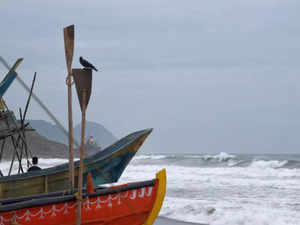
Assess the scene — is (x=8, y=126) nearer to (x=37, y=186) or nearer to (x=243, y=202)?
(x=37, y=186)

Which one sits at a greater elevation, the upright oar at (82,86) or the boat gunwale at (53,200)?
the upright oar at (82,86)

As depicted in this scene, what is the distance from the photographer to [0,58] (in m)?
11.4

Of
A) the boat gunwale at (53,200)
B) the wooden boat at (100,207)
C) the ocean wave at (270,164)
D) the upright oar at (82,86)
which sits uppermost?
the upright oar at (82,86)

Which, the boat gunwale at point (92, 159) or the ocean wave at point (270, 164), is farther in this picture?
the ocean wave at point (270, 164)

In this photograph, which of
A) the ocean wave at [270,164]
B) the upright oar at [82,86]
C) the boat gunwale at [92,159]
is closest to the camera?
the upright oar at [82,86]

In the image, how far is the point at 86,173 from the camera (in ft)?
37.3

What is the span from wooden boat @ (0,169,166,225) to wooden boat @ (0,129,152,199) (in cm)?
241

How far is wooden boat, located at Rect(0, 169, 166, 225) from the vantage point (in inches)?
296

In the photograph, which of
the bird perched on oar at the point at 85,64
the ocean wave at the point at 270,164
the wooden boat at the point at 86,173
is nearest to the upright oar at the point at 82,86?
the bird perched on oar at the point at 85,64

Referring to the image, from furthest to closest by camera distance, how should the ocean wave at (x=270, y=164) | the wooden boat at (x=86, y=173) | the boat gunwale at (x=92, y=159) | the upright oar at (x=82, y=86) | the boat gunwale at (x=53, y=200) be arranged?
the ocean wave at (x=270, y=164), the boat gunwale at (x=92, y=159), the wooden boat at (x=86, y=173), the boat gunwale at (x=53, y=200), the upright oar at (x=82, y=86)

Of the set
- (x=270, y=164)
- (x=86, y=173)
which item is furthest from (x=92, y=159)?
(x=270, y=164)

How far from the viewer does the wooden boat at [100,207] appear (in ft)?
24.6

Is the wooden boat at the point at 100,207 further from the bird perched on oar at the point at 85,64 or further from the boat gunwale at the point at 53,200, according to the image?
the bird perched on oar at the point at 85,64

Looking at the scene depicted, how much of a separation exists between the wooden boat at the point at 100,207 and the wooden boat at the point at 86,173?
241 centimetres
